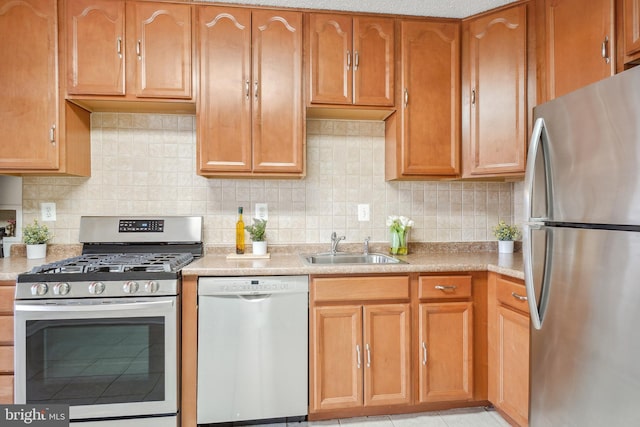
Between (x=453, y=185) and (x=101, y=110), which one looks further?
(x=453, y=185)

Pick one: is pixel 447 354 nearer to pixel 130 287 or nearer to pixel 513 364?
pixel 513 364

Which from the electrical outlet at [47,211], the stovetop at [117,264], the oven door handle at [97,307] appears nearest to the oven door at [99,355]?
the oven door handle at [97,307]

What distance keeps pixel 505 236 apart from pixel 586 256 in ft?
4.17

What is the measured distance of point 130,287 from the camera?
172 cm

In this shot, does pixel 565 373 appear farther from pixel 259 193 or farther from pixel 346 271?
pixel 259 193

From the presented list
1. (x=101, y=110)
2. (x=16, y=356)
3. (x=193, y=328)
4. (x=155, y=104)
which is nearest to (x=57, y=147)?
(x=101, y=110)

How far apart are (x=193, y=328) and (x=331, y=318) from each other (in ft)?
2.38

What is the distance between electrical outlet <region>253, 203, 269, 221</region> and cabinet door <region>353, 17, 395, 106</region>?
36.4 inches

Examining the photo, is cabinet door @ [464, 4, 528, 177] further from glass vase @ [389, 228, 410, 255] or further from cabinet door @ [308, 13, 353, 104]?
cabinet door @ [308, 13, 353, 104]

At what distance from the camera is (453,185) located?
261cm

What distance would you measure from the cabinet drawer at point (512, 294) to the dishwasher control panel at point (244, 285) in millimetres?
1119

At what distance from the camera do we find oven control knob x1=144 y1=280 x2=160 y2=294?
1730 mm

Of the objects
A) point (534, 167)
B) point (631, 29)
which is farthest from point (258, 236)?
point (631, 29)

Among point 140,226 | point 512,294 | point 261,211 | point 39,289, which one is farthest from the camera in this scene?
point 261,211
